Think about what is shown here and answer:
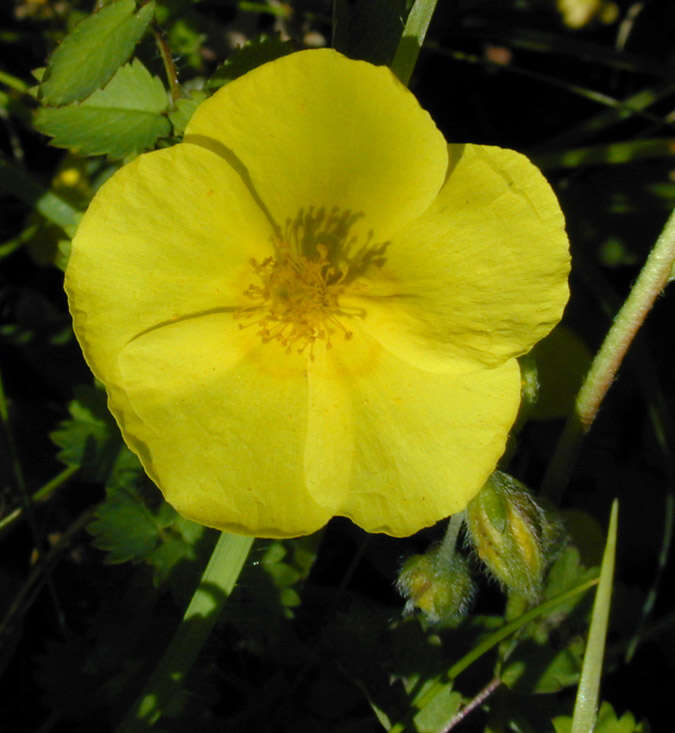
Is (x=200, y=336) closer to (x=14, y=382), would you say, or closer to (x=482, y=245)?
(x=482, y=245)

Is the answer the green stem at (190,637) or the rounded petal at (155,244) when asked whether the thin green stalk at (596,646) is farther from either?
the rounded petal at (155,244)

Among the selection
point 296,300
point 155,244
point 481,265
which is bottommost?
point 296,300

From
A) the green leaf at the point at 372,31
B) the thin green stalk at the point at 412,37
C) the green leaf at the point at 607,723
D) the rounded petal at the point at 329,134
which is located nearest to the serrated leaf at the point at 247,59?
the green leaf at the point at 372,31

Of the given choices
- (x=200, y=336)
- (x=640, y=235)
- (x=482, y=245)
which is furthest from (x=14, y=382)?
(x=640, y=235)

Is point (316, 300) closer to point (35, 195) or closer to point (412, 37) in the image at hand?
point (412, 37)

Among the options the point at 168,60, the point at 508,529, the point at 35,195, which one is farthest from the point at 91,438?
the point at 508,529
